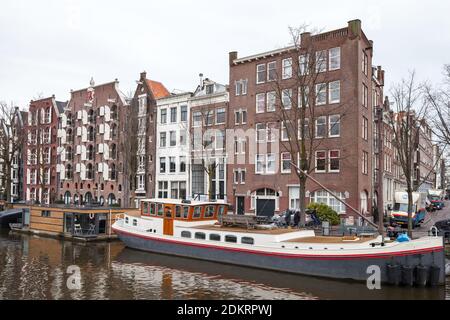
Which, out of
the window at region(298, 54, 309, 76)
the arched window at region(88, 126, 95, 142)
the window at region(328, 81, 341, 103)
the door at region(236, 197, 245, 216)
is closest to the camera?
the window at region(298, 54, 309, 76)

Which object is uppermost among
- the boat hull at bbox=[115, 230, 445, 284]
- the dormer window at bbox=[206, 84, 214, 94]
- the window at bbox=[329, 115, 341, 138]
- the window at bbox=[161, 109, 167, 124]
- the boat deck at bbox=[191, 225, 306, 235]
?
the dormer window at bbox=[206, 84, 214, 94]

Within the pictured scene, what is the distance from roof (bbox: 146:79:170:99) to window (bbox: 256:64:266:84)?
49.0 feet

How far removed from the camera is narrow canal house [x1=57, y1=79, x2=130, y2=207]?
5478 centimetres

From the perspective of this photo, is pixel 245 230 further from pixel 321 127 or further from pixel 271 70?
pixel 271 70

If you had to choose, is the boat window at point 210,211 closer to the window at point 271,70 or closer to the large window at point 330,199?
the large window at point 330,199

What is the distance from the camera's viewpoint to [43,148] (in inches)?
2557

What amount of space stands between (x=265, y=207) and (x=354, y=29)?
19.0 m

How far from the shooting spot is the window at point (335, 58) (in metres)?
36.6

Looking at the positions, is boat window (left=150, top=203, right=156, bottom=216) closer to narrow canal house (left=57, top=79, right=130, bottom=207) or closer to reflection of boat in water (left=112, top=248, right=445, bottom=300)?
reflection of boat in water (left=112, top=248, right=445, bottom=300)

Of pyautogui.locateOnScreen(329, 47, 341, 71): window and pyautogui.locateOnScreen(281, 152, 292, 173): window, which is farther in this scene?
pyautogui.locateOnScreen(281, 152, 292, 173): window

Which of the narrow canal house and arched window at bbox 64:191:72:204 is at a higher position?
the narrow canal house

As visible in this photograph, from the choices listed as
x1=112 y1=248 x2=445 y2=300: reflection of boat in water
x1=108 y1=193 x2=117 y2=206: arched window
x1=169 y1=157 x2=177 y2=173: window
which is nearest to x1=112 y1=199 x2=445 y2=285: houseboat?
x1=112 y1=248 x2=445 y2=300: reflection of boat in water
